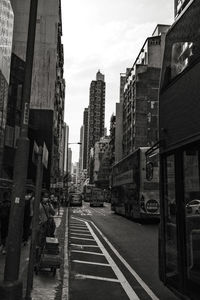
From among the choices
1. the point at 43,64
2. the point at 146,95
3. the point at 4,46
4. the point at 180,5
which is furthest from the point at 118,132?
the point at 4,46

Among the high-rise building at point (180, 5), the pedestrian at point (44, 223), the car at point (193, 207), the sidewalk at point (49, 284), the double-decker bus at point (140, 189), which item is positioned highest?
the high-rise building at point (180, 5)

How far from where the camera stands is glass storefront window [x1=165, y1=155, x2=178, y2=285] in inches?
233

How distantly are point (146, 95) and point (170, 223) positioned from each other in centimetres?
7690

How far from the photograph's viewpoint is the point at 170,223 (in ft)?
20.1

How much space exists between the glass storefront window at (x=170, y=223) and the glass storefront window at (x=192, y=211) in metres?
0.46

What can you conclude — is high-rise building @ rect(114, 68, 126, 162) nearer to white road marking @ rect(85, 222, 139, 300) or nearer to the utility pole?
white road marking @ rect(85, 222, 139, 300)

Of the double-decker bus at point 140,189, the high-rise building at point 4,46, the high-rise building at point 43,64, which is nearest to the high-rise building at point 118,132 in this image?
the high-rise building at point 43,64

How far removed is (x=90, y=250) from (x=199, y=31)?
31.2ft

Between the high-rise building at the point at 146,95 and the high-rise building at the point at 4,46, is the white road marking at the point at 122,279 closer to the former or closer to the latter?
the high-rise building at the point at 4,46

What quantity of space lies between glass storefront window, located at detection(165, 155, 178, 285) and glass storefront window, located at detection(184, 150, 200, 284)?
0.46m

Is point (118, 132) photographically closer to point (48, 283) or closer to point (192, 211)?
point (48, 283)

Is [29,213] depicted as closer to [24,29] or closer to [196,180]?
[196,180]

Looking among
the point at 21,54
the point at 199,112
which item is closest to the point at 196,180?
the point at 199,112

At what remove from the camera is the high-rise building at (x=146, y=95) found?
78062mm
